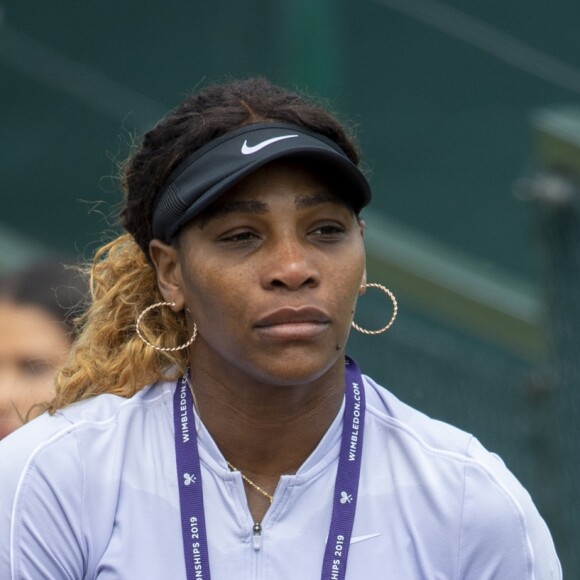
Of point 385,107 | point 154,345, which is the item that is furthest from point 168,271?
point 385,107

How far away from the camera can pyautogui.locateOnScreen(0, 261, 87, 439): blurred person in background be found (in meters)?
3.82

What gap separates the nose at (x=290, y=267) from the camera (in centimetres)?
277

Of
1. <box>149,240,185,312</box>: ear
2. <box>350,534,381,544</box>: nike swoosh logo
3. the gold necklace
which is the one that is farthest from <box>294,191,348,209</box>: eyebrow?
<box>350,534,381,544</box>: nike swoosh logo

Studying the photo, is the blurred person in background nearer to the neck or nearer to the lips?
the neck

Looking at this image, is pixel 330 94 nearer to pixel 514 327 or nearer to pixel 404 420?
pixel 514 327

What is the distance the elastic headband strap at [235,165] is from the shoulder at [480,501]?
1.87 feet

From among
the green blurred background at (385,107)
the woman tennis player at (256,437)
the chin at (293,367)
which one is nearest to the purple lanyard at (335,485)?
the woman tennis player at (256,437)

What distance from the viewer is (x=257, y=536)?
9.39 feet

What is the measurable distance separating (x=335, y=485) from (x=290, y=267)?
20.3 inches

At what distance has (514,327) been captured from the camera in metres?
7.68

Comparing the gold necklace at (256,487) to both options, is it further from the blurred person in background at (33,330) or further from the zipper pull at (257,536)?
the blurred person in background at (33,330)

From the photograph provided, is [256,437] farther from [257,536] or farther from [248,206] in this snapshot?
[248,206]

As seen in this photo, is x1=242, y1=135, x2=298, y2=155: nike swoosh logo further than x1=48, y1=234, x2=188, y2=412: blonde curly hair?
No

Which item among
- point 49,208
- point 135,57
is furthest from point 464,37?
point 49,208
